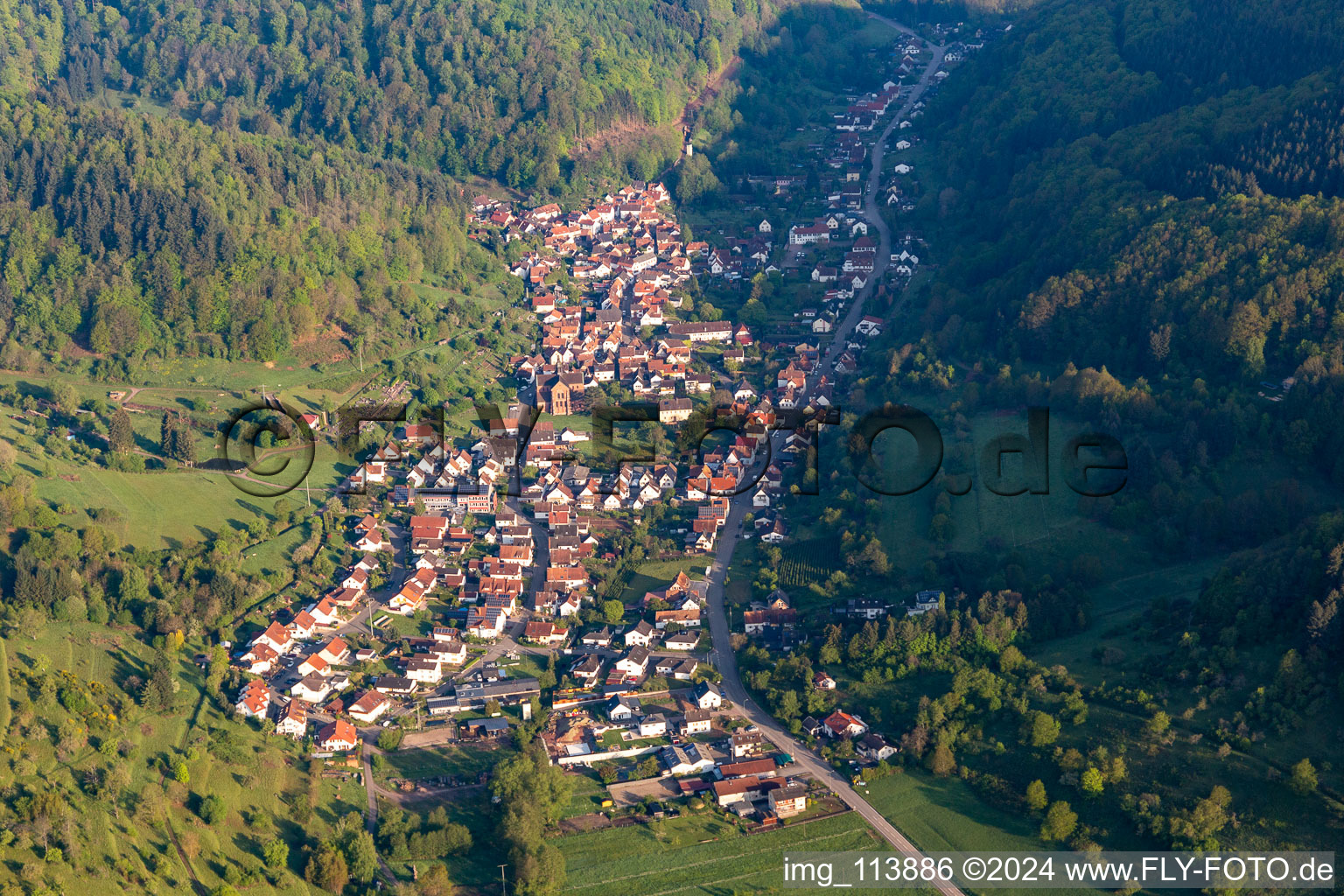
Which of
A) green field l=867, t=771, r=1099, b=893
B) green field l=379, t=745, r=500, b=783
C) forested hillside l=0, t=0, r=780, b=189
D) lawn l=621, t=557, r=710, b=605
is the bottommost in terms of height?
green field l=867, t=771, r=1099, b=893

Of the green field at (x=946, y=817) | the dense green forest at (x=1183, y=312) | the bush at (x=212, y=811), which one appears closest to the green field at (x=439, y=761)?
the bush at (x=212, y=811)

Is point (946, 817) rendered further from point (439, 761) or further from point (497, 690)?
point (439, 761)

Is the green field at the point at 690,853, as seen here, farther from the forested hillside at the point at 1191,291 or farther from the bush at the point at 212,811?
the forested hillside at the point at 1191,291

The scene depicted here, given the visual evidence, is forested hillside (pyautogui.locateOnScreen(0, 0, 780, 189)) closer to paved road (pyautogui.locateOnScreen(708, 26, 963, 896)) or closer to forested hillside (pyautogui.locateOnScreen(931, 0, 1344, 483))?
forested hillside (pyautogui.locateOnScreen(931, 0, 1344, 483))

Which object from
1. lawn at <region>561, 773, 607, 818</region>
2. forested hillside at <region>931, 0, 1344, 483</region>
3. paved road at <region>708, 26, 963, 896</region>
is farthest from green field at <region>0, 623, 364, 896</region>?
forested hillside at <region>931, 0, 1344, 483</region>

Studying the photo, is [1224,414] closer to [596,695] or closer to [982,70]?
[596,695]

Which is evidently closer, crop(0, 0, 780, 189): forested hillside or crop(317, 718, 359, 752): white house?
crop(317, 718, 359, 752): white house

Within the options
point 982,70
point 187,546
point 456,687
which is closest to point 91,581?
point 187,546
